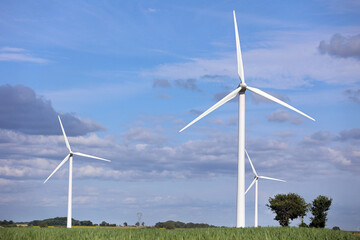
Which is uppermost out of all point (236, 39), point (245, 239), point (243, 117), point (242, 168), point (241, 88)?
point (236, 39)

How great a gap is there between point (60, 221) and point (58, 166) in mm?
69547

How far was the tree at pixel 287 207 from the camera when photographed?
10956 cm

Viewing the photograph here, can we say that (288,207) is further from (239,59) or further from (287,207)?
(239,59)

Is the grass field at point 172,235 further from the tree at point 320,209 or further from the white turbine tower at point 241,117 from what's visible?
the tree at point 320,209

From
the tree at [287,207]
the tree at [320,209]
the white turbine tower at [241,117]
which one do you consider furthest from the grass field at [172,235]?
the tree at [287,207]

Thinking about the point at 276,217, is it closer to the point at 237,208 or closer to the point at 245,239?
the point at 237,208

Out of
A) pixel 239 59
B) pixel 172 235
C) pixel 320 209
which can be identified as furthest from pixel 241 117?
pixel 320 209

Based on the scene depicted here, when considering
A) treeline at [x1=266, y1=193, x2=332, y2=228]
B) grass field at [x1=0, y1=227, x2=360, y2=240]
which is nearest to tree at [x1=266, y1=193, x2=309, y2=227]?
treeline at [x1=266, y1=193, x2=332, y2=228]

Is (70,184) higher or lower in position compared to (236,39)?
lower

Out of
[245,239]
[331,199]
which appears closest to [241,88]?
[245,239]

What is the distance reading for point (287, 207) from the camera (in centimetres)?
11019

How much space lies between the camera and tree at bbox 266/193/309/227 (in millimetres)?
109562

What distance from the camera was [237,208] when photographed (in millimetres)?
46406

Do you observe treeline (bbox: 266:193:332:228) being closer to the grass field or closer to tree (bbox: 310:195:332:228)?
tree (bbox: 310:195:332:228)
